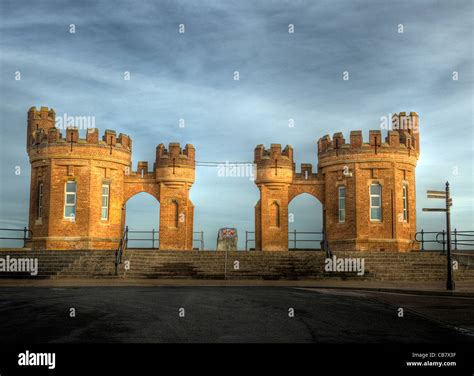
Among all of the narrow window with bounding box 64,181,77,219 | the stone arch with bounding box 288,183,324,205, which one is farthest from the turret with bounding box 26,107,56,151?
the stone arch with bounding box 288,183,324,205

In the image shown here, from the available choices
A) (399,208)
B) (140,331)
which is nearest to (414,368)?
(140,331)

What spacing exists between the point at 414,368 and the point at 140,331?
4301 millimetres

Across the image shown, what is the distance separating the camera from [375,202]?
104 ft

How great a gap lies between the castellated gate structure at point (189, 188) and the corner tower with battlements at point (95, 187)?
0.18 ft

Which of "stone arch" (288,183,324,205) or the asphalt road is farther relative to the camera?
"stone arch" (288,183,324,205)

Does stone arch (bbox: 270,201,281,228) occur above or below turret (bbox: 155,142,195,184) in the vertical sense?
below

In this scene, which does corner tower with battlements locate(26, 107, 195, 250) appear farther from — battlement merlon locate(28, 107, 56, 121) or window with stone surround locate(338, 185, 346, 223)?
window with stone surround locate(338, 185, 346, 223)

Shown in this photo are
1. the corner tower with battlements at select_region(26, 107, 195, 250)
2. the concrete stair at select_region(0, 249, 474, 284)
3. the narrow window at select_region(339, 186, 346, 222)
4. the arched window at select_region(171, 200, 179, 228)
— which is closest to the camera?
the concrete stair at select_region(0, 249, 474, 284)

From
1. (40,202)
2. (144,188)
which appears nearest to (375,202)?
(144,188)

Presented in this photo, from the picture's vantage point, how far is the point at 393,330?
9.42 m

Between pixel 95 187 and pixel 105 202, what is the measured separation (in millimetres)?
1157

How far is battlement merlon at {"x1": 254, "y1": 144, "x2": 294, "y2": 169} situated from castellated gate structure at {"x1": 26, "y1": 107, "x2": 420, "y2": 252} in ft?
0.20

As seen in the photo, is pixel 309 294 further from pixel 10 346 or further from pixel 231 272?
pixel 10 346

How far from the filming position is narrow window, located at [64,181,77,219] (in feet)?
102
